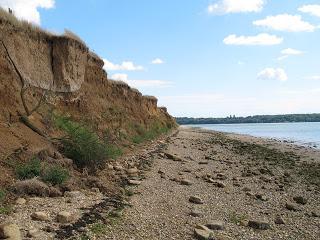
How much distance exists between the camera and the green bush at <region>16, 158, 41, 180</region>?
35.2 feet

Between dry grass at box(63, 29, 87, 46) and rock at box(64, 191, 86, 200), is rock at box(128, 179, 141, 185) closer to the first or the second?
rock at box(64, 191, 86, 200)

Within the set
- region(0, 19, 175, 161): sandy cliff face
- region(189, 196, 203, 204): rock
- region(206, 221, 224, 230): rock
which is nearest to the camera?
region(206, 221, 224, 230): rock

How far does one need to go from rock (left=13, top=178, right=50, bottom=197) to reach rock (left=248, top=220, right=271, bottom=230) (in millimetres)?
4650

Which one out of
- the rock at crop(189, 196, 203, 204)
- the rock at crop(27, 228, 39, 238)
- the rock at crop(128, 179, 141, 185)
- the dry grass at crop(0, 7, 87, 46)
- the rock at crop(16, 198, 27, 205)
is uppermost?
the dry grass at crop(0, 7, 87, 46)

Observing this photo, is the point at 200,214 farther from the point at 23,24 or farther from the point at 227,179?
the point at 23,24

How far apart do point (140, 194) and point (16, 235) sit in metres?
5.19

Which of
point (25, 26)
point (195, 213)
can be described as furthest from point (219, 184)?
point (25, 26)

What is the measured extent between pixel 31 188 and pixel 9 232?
2.99 meters

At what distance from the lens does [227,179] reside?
54.2 feet

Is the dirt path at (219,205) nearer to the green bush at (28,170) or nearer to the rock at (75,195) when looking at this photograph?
the rock at (75,195)

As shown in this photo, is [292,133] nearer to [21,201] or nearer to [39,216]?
[21,201]

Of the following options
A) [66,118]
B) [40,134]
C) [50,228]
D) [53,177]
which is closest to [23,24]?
[66,118]

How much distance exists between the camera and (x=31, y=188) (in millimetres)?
9953

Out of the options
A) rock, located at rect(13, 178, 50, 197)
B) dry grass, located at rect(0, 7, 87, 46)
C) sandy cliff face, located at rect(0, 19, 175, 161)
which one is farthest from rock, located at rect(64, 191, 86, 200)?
dry grass, located at rect(0, 7, 87, 46)
